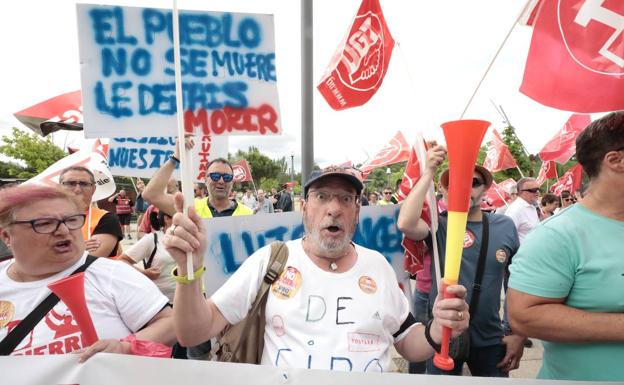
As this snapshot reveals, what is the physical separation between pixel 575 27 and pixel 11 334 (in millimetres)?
2689

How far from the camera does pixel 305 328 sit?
1547 millimetres

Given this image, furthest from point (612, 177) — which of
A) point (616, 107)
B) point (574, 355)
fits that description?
point (574, 355)

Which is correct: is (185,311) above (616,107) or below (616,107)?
below

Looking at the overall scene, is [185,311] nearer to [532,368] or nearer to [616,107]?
[616,107]

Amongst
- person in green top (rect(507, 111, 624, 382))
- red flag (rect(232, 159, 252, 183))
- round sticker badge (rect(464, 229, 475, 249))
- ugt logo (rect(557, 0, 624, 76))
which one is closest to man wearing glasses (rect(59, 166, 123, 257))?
round sticker badge (rect(464, 229, 475, 249))

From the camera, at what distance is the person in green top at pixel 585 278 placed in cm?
133

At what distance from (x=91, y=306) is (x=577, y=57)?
2421mm

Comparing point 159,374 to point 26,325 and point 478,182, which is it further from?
point 478,182

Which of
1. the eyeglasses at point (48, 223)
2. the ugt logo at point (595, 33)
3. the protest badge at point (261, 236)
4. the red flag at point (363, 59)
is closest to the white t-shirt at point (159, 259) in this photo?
the protest badge at point (261, 236)

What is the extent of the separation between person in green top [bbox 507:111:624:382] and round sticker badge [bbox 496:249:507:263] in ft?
2.97

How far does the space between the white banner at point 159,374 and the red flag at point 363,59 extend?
224 cm

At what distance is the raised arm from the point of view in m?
1.99

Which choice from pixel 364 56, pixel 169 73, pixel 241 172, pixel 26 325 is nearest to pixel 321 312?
pixel 26 325

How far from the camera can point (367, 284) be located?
169 cm
